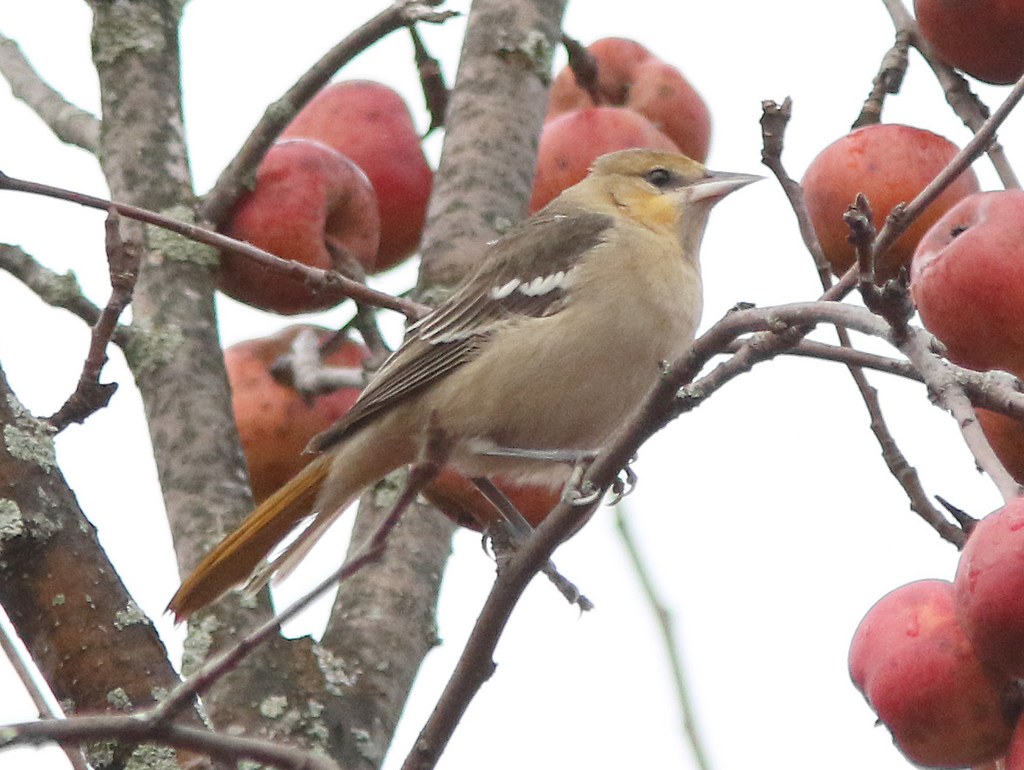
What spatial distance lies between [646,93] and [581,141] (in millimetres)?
506

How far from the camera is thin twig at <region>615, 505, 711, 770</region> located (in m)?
1.90

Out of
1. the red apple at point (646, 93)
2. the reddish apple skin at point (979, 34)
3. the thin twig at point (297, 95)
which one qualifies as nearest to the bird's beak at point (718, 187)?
the red apple at point (646, 93)

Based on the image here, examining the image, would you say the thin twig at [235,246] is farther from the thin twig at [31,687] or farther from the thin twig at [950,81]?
the thin twig at [950,81]

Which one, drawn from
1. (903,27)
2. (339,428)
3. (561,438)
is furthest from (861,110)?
(339,428)

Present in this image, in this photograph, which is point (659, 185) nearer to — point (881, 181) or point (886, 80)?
point (886, 80)

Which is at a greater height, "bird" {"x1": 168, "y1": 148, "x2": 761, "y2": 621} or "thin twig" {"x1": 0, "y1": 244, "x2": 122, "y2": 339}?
"thin twig" {"x1": 0, "y1": 244, "x2": 122, "y2": 339}

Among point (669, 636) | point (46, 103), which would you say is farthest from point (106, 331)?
point (46, 103)

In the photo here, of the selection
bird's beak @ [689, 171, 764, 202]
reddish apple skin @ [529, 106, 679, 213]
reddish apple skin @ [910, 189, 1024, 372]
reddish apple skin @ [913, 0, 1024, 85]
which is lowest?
reddish apple skin @ [910, 189, 1024, 372]

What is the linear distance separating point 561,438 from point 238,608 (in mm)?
856

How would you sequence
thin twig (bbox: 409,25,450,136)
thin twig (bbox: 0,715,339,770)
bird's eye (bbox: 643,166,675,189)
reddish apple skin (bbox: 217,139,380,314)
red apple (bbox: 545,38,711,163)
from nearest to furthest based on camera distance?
thin twig (bbox: 0,715,339,770) → reddish apple skin (bbox: 217,139,380,314) → bird's eye (bbox: 643,166,675,189) → thin twig (bbox: 409,25,450,136) → red apple (bbox: 545,38,711,163)

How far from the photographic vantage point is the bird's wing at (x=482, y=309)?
3418 mm

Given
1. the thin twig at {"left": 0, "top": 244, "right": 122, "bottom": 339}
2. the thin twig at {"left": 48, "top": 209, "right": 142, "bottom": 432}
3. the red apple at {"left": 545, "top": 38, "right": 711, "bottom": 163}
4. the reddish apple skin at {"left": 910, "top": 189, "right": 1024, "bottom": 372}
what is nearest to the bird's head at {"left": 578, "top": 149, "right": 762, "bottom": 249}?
the red apple at {"left": 545, "top": 38, "right": 711, "bottom": 163}

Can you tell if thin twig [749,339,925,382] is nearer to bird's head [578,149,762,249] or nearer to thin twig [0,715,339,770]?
thin twig [0,715,339,770]

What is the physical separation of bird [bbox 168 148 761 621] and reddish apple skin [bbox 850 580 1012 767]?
4.40ft
